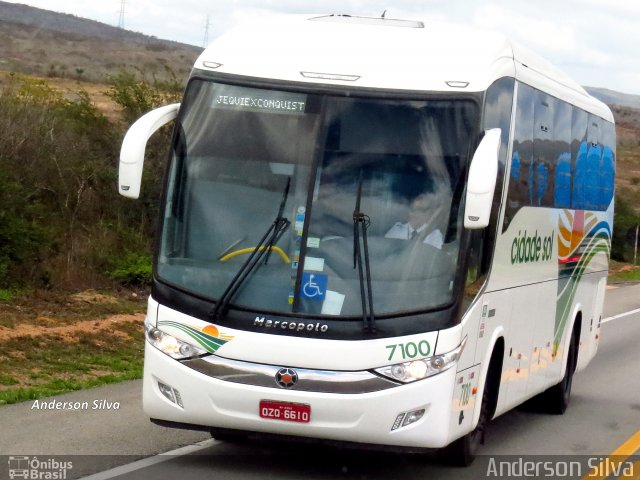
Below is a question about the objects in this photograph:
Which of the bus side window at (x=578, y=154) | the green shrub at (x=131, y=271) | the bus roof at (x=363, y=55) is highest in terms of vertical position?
the bus roof at (x=363, y=55)

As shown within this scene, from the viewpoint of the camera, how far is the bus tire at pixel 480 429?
355 inches

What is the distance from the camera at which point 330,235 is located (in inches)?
314

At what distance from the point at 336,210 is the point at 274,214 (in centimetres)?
43

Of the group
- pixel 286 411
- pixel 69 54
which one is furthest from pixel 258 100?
pixel 69 54

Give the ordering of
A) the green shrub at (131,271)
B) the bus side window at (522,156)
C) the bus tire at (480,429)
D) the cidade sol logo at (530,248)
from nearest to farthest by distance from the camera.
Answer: the bus tire at (480,429) < the bus side window at (522,156) < the cidade sol logo at (530,248) < the green shrub at (131,271)

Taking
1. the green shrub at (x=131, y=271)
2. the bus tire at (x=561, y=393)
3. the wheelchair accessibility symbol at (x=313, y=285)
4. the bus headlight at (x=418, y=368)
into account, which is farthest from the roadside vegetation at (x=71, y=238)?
the bus headlight at (x=418, y=368)

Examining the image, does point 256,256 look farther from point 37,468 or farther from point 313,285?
point 37,468

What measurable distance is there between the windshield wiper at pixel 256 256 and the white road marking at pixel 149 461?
136cm

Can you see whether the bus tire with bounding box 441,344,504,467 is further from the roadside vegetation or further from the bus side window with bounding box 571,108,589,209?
the roadside vegetation

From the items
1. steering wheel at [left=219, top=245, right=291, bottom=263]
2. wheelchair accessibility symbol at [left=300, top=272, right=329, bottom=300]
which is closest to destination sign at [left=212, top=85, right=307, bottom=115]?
steering wheel at [left=219, top=245, right=291, bottom=263]

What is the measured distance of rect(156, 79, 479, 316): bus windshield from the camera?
7895mm

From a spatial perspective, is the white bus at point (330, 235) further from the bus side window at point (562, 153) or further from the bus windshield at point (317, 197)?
the bus side window at point (562, 153)

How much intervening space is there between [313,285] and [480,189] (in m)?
1.28

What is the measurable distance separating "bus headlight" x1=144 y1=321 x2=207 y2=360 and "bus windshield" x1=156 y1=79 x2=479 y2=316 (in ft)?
1.15
